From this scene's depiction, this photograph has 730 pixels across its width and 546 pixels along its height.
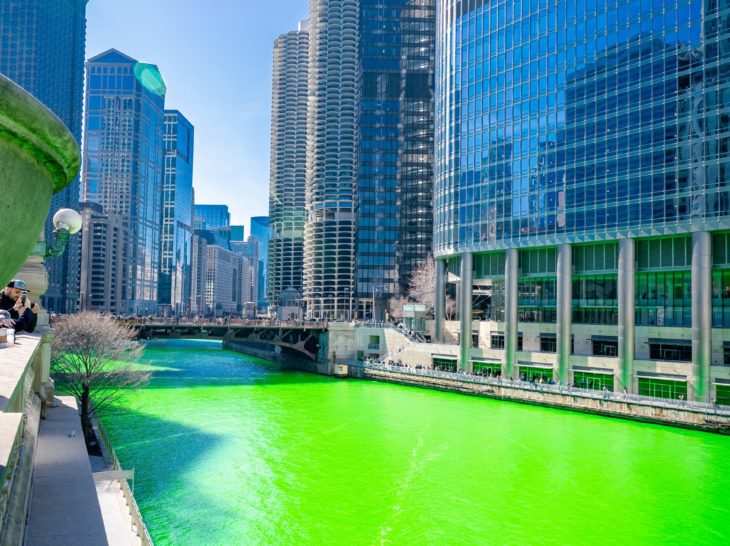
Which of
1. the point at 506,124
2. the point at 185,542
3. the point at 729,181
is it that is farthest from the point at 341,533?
the point at 506,124

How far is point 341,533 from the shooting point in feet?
75.6

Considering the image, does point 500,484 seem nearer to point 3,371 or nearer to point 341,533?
point 341,533

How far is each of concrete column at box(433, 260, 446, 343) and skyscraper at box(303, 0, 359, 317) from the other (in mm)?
84782

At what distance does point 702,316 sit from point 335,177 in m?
135

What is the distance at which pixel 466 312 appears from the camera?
67.5 meters

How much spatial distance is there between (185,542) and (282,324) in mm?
57929

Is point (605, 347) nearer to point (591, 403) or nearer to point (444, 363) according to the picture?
point (591, 403)

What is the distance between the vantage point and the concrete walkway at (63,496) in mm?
12077

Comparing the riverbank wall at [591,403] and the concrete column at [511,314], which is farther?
the concrete column at [511,314]

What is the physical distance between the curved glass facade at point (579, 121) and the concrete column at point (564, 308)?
93.1 inches

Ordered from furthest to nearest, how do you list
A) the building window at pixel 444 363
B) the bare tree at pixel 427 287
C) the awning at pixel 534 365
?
the bare tree at pixel 427 287 < the building window at pixel 444 363 < the awning at pixel 534 365

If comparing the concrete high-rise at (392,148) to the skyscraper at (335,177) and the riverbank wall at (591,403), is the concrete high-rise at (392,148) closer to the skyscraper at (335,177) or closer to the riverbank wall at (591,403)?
the skyscraper at (335,177)

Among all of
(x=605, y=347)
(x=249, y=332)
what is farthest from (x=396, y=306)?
(x=605, y=347)

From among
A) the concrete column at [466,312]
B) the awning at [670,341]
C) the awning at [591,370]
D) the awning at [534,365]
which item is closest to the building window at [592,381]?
the awning at [591,370]
